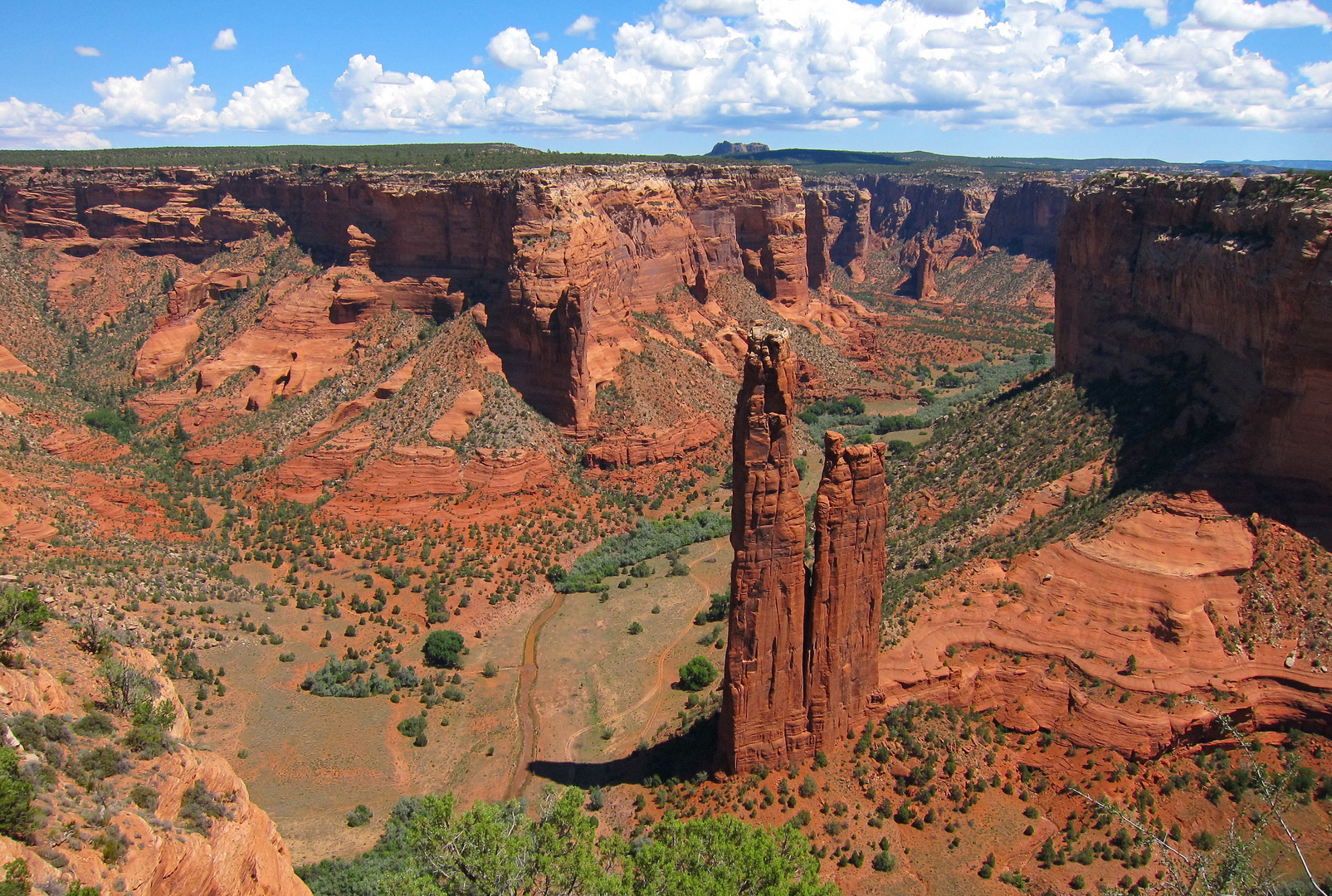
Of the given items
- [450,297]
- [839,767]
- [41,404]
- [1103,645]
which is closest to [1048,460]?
[1103,645]

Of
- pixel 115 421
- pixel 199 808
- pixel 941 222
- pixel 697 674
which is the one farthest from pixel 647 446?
pixel 941 222

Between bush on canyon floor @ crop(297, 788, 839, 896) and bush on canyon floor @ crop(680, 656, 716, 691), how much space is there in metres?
14.9

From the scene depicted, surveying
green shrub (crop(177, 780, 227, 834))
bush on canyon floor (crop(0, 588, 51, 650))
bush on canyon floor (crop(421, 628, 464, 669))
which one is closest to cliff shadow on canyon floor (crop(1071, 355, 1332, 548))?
bush on canyon floor (crop(421, 628, 464, 669))

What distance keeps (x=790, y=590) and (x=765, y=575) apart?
1.05 meters

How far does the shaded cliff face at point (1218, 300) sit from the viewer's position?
3159cm

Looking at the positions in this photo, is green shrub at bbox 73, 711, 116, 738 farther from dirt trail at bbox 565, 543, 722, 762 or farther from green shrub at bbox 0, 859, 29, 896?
dirt trail at bbox 565, 543, 722, 762

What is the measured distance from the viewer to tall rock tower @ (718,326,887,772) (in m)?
25.5

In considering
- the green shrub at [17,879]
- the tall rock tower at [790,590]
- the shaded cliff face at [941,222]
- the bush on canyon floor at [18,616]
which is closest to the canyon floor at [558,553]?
the green shrub at [17,879]

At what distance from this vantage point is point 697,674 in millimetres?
37250

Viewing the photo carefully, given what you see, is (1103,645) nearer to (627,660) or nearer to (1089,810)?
(1089,810)

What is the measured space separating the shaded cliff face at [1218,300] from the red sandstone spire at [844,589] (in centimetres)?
1709

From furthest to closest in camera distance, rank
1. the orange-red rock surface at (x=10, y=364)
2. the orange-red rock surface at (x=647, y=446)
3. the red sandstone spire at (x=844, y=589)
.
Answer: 1. the orange-red rock surface at (x=10, y=364)
2. the orange-red rock surface at (x=647, y=446)
3. the red sandstone spire at (x=844, y=589)

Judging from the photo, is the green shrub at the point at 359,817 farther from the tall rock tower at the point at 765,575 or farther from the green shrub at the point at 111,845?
the green shrub at the point at 111,845

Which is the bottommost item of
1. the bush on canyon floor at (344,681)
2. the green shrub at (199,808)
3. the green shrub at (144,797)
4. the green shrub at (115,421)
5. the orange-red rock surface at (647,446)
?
the bush on canyon floor at (344,681)
